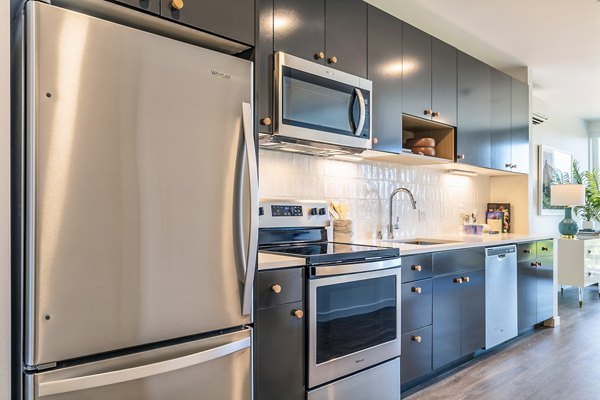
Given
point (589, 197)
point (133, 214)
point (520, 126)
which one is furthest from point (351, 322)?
point (589, 197)

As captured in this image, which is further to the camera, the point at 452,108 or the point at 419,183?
the point at 419,183

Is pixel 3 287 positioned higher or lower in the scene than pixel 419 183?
lower

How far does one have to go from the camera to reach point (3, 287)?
121 centimetres

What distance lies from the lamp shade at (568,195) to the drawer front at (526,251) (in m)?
1.57

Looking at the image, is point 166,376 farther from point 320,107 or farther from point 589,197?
point 589,197

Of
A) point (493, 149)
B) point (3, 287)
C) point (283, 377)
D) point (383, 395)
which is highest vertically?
point (493, 149)

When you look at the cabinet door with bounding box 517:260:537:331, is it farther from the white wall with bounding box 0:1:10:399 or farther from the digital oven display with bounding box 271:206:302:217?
the white wall with bounding box 0:1:10:399

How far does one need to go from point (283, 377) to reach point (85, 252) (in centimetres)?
105

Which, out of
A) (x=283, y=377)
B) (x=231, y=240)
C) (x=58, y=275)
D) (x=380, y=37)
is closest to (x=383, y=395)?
(x=283, y=377)

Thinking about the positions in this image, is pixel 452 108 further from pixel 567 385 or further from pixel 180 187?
pixel 180 187

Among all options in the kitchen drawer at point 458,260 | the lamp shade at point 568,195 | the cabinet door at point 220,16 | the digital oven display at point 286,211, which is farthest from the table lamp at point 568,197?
the cabinet door at point 220,16

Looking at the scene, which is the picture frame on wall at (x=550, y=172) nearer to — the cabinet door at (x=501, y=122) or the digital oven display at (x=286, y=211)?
the cabinet door at (x=501, y=122)

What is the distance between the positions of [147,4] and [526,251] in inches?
147

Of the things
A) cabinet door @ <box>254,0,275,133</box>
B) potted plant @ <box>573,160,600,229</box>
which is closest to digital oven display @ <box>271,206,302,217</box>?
cabinet door @ <box>254,0,275,133</box>
